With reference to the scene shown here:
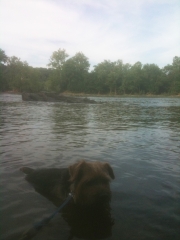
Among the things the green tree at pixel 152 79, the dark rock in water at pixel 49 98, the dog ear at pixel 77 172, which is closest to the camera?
the dog ear at pixel 77 172

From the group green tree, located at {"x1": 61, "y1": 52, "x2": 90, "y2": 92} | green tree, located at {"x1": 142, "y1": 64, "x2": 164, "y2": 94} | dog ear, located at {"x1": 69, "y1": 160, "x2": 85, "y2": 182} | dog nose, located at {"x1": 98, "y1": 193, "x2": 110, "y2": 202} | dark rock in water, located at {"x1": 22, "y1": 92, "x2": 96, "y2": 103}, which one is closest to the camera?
dog nose, located at {"x1": 98, "y1": 193, "x2": 110, "y2": 202}

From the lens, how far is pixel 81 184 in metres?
4.46

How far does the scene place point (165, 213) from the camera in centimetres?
474

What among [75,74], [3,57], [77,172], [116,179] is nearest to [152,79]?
[75,74]

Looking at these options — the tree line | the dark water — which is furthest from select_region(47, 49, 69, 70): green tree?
the dark water

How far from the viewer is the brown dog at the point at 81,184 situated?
Result: 432 centimetres

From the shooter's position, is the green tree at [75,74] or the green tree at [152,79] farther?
the green tree at [75,74]

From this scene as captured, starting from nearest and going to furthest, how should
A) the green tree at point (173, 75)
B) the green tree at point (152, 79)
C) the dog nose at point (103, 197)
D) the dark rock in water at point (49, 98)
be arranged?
the dog nose at point (103, 197) < the dark rock in water at point (49, 98) < the green tree at point (173, 75) < the green tree at point (152, 79)

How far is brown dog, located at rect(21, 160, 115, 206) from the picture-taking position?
4324mm

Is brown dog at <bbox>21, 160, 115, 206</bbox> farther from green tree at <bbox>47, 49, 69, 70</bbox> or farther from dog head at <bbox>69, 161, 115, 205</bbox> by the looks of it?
green tree at <bbox>47, 49, 69, 70</bbox>

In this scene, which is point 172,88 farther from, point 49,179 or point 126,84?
point 49,179

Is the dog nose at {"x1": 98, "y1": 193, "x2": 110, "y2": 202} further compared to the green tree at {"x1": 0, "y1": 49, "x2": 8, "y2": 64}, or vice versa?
the green tree at {"x1": 0, "y1": 49, "x2": 8, "y2": 64}

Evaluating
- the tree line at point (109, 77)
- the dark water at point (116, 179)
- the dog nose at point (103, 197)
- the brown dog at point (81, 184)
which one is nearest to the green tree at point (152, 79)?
the tree line at point (109, 77)

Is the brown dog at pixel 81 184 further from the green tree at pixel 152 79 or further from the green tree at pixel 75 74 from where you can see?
the green tree at pixel 75 74
